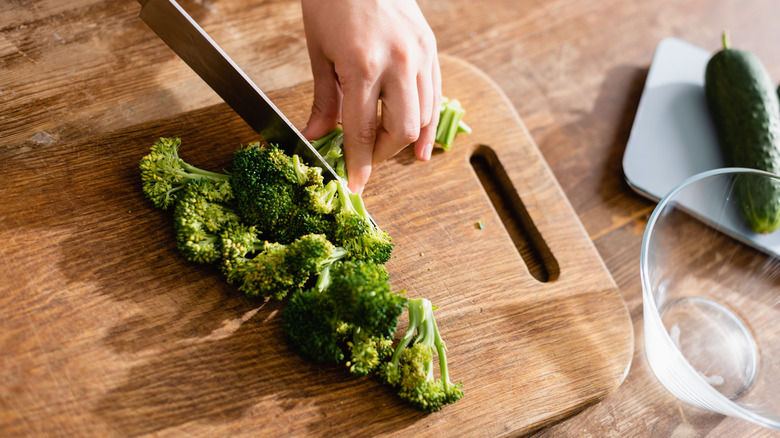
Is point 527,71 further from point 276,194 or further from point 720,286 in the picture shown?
point 276,194

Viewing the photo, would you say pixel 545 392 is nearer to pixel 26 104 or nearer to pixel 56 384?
pixel 56 384

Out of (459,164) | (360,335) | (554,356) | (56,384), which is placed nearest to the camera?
(56,384)


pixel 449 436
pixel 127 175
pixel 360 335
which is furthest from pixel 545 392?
pixel 127 175

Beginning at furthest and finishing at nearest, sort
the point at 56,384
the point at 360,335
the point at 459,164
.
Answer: the point at 459,164 < the point at 360,335 < the point at 56,384

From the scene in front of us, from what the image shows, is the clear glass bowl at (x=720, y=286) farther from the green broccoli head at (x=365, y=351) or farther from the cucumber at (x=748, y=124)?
the green broccoli head at (x=365, y=351)

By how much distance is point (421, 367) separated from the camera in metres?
1.49

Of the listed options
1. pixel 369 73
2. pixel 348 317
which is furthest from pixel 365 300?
pixel 369 73

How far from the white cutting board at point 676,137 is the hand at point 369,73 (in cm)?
102

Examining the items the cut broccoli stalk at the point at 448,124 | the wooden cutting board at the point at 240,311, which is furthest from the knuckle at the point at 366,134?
the cut broccoli stalk at the point at 448,124

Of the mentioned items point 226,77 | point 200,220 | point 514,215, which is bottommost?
point 514,215

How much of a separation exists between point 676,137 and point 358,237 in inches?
60.2

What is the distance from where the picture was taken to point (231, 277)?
1.53 m

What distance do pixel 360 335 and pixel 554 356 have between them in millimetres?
641

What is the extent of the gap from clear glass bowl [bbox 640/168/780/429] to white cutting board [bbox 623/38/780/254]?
0.01 m
